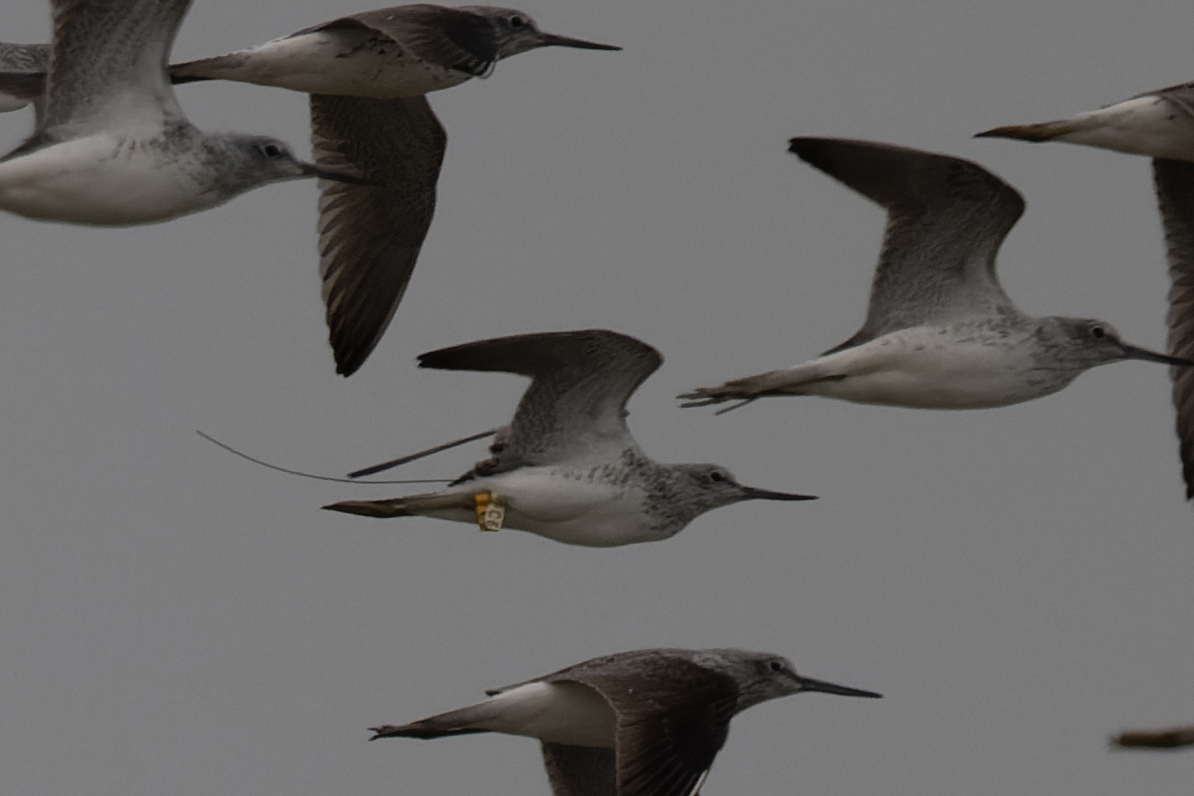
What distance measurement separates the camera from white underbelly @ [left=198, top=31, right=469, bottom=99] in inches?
521

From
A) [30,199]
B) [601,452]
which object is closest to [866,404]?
[601,452]

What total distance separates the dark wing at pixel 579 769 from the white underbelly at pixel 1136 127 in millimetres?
4276

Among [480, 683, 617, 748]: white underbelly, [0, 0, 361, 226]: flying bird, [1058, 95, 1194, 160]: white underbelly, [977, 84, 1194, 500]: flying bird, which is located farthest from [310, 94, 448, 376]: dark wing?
[1058, 95, 1194, 160]: white underbelly

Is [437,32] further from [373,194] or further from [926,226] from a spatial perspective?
[926,226]

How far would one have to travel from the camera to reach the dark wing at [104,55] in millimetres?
11922

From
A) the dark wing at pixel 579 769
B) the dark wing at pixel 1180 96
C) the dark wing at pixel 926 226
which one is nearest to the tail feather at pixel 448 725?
the dark wing at pixel 579 769

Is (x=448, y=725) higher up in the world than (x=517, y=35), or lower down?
lower down

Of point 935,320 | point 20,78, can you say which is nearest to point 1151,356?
point 935,320

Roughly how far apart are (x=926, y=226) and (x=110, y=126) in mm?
4443

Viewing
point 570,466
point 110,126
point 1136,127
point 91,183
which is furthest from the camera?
point 1136,127

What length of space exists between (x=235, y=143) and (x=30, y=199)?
47.4 inches

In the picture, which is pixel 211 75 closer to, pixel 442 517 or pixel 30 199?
pixel 30 199

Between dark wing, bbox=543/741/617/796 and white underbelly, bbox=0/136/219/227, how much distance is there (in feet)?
11.7

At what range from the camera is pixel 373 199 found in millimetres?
15352
